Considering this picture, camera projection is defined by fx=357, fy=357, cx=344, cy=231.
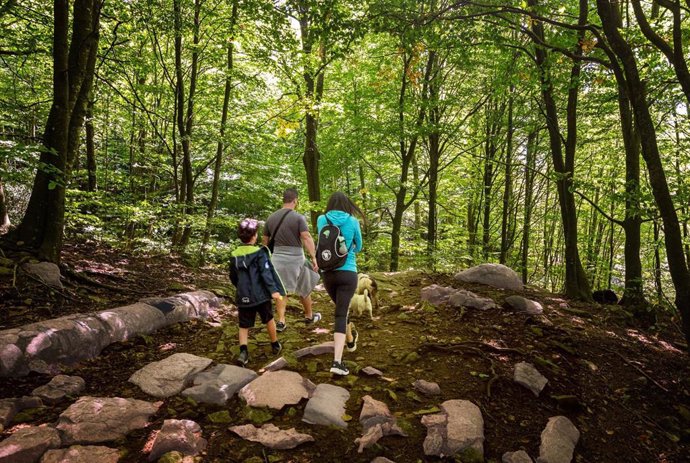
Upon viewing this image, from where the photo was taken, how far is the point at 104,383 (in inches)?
149

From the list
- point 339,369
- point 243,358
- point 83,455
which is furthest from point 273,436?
point 243,358

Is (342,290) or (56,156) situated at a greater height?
(56,156)

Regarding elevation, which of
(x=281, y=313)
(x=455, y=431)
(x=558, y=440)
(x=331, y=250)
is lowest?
(x=558, y=440)

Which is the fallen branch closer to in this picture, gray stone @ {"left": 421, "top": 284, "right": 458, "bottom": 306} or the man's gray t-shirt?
gray stone @ {"left": 421, "top": 284, "right": 458, "bottom": 306}

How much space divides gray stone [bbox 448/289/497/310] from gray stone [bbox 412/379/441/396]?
9.69 feet

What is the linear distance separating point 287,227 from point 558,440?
429 cm

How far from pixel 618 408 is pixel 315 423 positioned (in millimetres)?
3704

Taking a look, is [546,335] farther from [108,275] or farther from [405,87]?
[405,87]

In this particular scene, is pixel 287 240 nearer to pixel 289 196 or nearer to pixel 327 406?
pixel 289 196

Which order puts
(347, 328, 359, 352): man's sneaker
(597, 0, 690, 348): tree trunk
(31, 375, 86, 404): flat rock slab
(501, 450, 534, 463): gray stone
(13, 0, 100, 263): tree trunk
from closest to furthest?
(501, 450, 534, 463): gray stone < (31, 375, 86, 404): flat rock slab < (597, 0, 690, 348): tree trunk < (347, 328, 359, 352): man's sneaker < (13, 0, 100, 263): tree trunk

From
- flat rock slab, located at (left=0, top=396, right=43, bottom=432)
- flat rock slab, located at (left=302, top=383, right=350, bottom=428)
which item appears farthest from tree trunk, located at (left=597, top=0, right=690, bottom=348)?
flat rock slab, located at (left=0, top=396, right=43, bottom=432)

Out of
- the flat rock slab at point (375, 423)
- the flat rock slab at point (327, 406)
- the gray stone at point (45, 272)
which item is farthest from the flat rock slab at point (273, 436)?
the gray stone at point (45, 272)

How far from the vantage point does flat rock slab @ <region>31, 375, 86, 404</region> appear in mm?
3336

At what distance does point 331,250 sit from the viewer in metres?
4.22
